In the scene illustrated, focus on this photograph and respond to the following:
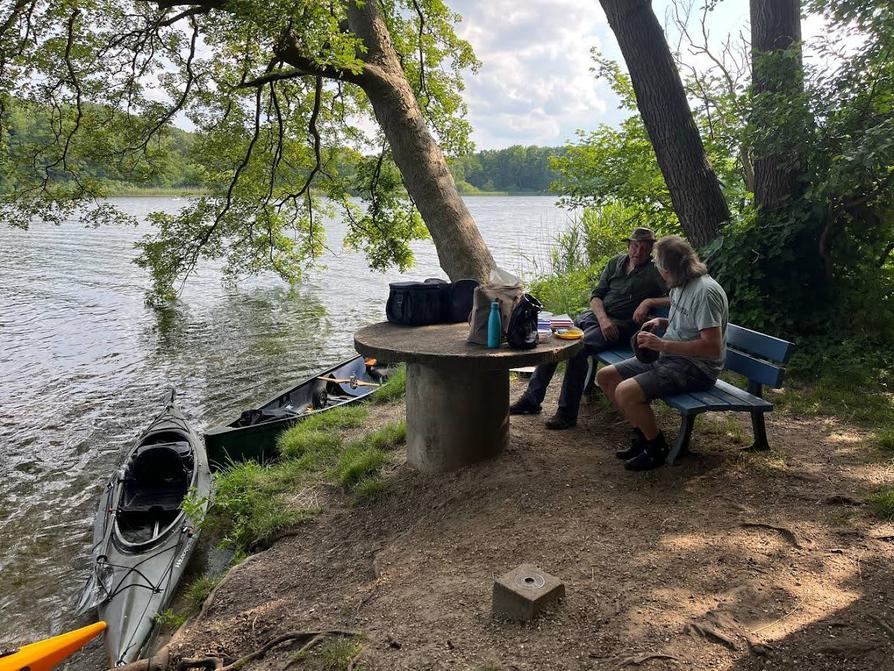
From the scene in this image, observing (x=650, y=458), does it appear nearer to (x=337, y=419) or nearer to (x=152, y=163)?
(x=337, y=419)

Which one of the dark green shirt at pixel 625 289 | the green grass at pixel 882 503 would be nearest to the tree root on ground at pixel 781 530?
the green grass at pixel 882 503

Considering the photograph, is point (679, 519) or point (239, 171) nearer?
point (679, 519)

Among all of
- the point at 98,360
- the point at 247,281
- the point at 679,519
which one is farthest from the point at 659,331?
the point at 247,281

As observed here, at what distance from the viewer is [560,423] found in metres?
5.02

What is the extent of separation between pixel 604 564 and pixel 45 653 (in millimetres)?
3436

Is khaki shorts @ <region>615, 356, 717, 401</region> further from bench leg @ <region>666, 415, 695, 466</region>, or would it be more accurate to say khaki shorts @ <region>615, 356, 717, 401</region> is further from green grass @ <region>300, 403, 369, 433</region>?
green grass @ <region>300, 403, 369, 433</region>

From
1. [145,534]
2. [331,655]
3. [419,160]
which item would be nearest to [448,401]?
[331,655]

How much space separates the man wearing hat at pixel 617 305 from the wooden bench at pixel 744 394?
0.69 m

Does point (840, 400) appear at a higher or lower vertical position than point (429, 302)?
lower

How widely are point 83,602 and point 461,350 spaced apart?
3713mm

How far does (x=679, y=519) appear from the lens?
333cm

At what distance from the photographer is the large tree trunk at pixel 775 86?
6012 mm

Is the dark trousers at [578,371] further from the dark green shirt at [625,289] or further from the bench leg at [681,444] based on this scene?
the bench leg at [681,444]

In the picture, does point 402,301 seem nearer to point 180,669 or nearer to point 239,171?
point 180,669
